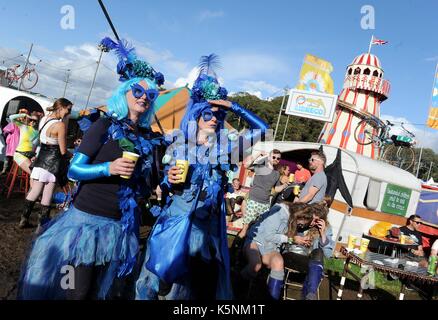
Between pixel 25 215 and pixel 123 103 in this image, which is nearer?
pixel 123 103

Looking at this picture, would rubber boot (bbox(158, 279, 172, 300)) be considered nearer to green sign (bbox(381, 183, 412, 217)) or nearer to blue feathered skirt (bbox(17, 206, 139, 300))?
blue feathered skirt (bbox(17, 206, 139, 300))

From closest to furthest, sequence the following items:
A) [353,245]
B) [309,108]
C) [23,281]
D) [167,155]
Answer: [23,281] → [167,155] → [353,245] → [309,108]

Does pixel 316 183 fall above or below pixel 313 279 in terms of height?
above

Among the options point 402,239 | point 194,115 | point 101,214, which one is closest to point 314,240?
point 194,115

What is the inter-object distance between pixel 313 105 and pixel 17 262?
12.4 metres

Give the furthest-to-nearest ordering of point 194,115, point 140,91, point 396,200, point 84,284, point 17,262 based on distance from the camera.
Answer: point 396,200, point 17,262, point 194,115, point 140,91, point 84,284

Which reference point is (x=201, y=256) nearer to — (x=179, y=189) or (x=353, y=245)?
(x=179, y=189)

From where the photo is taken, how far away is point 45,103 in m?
12.4

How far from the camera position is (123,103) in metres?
2.38

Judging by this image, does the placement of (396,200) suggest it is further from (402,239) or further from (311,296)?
(311,296)
